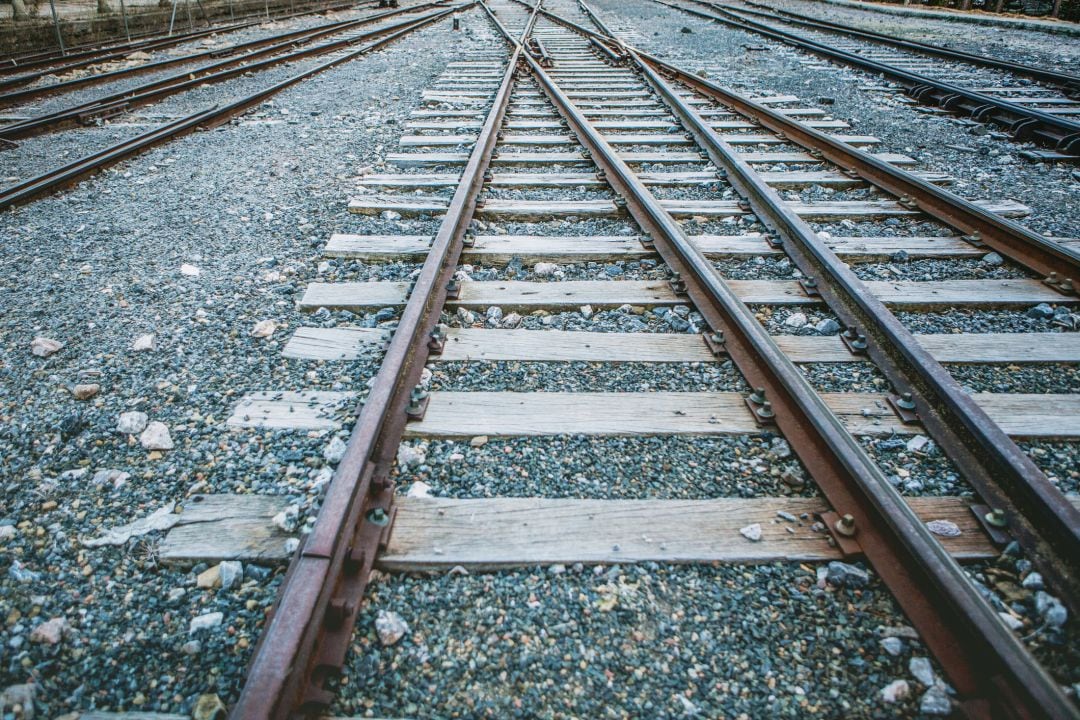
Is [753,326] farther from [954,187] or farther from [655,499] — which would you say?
[954,187]

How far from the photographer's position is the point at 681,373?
2768 mm

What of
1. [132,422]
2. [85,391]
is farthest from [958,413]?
[85,391]

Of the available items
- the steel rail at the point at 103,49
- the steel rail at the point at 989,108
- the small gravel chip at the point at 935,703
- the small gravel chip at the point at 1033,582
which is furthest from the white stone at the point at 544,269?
the steel rail at the point at 103,49

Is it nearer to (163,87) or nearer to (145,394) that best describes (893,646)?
(145,394)

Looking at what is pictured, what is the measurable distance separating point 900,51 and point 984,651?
42.3 ft

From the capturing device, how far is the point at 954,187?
500cm

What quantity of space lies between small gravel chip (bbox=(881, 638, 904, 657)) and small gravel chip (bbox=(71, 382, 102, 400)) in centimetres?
302

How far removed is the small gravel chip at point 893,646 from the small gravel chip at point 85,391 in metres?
3.02

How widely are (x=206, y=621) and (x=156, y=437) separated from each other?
0.97 metres

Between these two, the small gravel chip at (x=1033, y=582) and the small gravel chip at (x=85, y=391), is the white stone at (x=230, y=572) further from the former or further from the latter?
the small gravel chip at (x=1033, y=582)

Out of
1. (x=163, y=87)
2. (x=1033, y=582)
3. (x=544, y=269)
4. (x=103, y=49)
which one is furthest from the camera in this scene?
(x=103, y=49)

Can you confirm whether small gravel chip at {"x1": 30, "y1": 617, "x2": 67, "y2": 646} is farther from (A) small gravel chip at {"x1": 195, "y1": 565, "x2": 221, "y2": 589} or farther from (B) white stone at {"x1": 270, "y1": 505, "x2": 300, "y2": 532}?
(B) white stone at {"x1": 270, "y1": 505, "x2": 300, "y2": 532}

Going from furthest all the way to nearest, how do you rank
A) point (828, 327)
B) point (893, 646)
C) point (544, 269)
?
1. point (544, 269)
2. point (828, 327)
3. point (893, 646)

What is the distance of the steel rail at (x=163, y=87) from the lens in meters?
6.71
